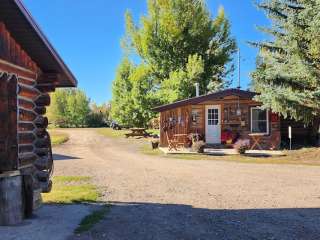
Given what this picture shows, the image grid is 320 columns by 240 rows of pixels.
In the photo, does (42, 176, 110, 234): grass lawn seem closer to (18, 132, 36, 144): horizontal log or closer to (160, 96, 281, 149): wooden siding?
(18, 132, 36, 144): horizontal log

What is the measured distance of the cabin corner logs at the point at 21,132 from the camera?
28.7 feet

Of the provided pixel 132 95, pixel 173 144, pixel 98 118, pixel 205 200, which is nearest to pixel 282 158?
pixel 173 144

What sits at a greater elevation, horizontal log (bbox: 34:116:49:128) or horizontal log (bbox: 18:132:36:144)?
horizontal log (bbox: 34:116:49:128)

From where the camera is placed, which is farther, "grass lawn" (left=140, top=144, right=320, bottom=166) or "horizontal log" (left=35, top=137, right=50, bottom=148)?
"grass lawn" (left=140, top=144, right=320, bottom=166)

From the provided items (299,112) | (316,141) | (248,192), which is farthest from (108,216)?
(316,141)

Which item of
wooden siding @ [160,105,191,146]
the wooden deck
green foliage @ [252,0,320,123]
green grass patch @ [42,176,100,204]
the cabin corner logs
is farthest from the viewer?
wooden siding @ [160,105,191,146]

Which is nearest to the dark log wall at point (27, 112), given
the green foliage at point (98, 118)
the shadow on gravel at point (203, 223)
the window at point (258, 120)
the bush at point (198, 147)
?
the shadow on gravel at point (203, 223)

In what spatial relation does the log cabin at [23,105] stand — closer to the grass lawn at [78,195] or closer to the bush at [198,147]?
the grass lawn at [78,195]

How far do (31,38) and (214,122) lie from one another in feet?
64.4

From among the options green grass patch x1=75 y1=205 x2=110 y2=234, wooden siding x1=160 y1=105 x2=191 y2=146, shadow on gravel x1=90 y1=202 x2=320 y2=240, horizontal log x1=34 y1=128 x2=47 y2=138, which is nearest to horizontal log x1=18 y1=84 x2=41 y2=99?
horizontal log x1=34 y1=128 x2=47 y2=138

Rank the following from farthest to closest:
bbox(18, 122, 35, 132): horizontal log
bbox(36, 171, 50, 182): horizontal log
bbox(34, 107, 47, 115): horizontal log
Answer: bbox(34, 107, 47, 115): horizontal log
bbox(36, 171, 50, 182): horizontal log
bbox(18, 122, 35, 132): horizontal log

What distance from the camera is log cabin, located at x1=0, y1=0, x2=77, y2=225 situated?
28.9ft

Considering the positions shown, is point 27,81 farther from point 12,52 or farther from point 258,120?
point 258,120

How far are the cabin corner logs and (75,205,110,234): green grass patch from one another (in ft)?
3.47
